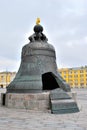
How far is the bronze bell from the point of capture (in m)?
9.85

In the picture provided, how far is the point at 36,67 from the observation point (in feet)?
34.0

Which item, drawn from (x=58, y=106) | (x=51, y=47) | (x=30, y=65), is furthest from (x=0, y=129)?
(x=51, y=47)

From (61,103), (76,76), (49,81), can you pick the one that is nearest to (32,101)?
(61,103)

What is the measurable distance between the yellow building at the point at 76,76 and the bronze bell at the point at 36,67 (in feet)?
236

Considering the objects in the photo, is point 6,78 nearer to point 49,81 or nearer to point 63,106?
point 49,81

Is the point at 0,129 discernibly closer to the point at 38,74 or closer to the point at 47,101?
the point at 47,101

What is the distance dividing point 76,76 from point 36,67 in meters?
75.5

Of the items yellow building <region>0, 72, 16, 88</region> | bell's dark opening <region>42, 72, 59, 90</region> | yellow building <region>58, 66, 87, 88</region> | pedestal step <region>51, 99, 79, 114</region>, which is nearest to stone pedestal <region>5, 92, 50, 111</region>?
pedestal step <region>51, 99, 79, 114</region>

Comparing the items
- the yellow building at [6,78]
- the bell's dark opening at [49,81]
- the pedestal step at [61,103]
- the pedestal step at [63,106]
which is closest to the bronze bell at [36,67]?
the bell's dark opening at [49,81]

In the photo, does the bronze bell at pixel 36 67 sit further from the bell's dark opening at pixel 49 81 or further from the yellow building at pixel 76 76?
the yellow building at pixel 76 76

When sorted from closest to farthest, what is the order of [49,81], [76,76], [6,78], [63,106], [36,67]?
[63,106], [36,67], [49,81], [76,76], [6,78]

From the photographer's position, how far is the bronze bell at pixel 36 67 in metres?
9.85

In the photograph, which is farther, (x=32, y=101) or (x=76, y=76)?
(x=76, y=76)

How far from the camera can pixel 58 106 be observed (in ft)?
28.7
